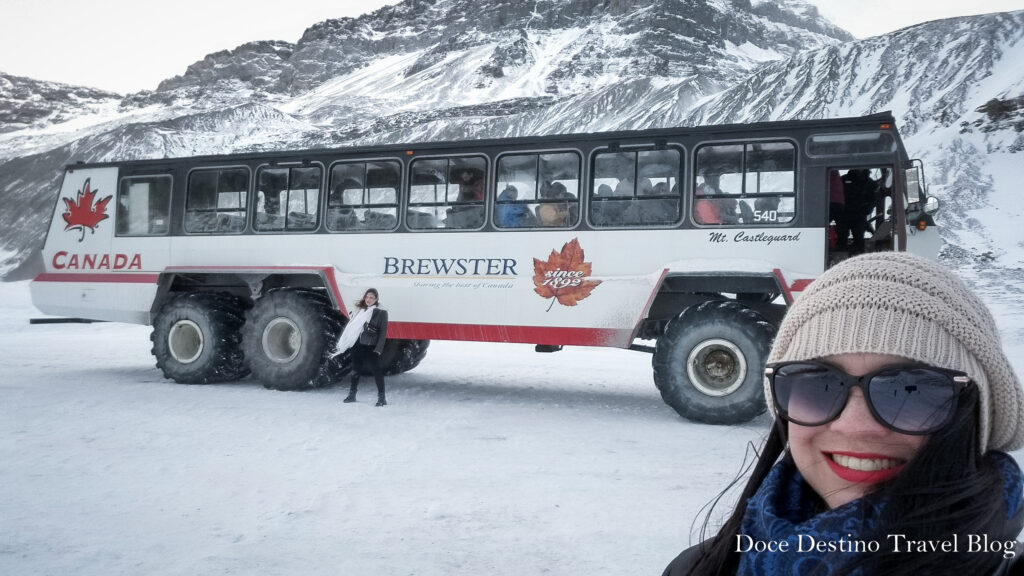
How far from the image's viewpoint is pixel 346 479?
4.97 metres

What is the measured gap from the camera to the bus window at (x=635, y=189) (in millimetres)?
7570

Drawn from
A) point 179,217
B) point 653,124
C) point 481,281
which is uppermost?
point 653,124

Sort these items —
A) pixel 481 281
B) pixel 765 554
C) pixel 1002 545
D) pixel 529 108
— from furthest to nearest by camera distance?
pixel 529 108 → pixel 481 281 → pixel 765 554 → pixel 1002 545

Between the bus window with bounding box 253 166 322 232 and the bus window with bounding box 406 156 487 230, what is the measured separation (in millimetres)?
1511

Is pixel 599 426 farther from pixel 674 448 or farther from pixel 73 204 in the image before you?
pixel 73 204

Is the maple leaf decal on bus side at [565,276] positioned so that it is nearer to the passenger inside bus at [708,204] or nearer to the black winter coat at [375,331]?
the passenger inside bus at [708,204]

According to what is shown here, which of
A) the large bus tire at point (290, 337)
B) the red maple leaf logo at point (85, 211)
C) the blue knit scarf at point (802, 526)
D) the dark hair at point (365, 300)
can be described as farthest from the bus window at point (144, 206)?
the blue knit scarf at point (802, 526)

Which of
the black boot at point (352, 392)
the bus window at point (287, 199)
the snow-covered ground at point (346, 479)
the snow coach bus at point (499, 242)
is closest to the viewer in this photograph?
the snow-covered ground at point (346, 479)

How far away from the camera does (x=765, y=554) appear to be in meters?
1.17

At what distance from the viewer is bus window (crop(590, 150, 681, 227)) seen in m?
7.57

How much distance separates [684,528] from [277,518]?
246cm

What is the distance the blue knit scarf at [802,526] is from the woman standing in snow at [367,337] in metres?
7.08

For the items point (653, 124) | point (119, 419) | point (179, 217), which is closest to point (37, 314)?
point (179, 217)

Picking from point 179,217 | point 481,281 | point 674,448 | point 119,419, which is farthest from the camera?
point 179,217
